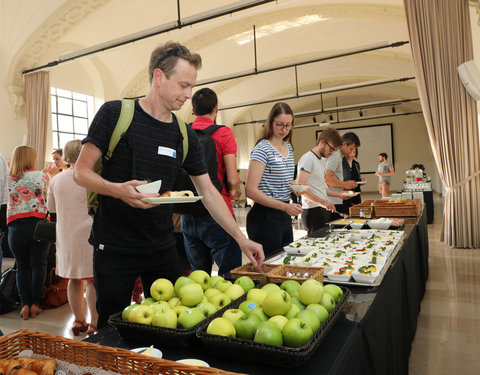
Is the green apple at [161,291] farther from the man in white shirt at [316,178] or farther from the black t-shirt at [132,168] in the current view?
the man in white shirt at [316,178]

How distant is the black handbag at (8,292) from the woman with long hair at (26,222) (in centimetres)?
28

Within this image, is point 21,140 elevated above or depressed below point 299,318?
above

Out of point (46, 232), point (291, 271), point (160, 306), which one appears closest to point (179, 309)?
point (160, 306)

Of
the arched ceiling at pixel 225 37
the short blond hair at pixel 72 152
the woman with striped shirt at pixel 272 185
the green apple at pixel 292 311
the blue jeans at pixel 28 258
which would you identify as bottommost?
the blue jeans at pixel 28 258

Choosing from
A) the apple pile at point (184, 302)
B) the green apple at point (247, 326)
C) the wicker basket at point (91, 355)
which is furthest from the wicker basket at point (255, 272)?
the wicker basket at point (91, 355)

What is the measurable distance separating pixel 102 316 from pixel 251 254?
65cm

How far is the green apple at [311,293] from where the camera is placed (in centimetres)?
116

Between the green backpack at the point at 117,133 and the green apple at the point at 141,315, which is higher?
the green backpack at the point at 117,133

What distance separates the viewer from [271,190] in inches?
104

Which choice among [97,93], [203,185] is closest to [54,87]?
[97,93]

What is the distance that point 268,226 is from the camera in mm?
2580

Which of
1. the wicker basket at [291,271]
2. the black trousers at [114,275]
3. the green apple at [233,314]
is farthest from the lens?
the black trousers at [114,275]

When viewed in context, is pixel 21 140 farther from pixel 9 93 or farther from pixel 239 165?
pixel 239 165

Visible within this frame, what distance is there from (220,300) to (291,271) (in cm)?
51
